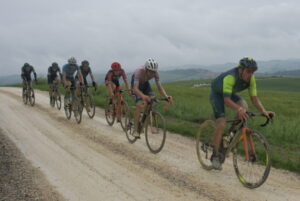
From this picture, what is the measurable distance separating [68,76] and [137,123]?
6475 millimetres

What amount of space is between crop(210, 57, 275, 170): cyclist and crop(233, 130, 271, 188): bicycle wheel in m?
0.42

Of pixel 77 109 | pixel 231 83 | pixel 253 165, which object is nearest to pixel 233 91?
pixel 231 83

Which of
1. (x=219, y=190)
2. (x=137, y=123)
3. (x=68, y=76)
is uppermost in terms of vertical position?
(x=68, y=76)

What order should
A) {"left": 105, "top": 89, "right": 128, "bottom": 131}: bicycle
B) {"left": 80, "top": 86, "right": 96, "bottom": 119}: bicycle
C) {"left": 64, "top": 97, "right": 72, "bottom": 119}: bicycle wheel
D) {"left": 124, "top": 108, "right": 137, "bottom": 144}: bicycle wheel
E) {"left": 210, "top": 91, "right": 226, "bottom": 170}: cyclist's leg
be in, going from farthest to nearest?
{"left": 80, "top": 86, "right": 96, "bottom": 119}: bicycle → {"left": 64, "top": 97, "right": 72, "bottom": 119}: bicycle wheel → {"left": 105, "top": 89, "right": 128, "bottom": 131}: bicycle → {"left": 124, "top": 108, "right": 137, "bottom": 144}: bicycle wheel → {"left": 210, "top": 91, "right": 226, "bottom": 170}: cyclist's leg

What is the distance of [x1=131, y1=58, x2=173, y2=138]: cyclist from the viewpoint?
307 inches

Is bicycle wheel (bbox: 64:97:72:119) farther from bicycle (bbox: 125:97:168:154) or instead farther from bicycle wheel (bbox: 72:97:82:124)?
bicycle (bbox: 125:97:168:154)

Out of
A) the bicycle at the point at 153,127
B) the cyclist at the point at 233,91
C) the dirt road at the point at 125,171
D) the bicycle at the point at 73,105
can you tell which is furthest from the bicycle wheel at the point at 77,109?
the cyclist at the point at 233,91

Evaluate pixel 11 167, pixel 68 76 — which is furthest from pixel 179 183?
pixel 68 76

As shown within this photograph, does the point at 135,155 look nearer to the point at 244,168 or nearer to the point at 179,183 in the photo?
the point at 179,183

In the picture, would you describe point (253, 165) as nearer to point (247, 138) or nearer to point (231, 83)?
point (247, 138)

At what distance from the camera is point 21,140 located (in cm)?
902

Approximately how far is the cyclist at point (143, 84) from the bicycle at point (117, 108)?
1.72 m

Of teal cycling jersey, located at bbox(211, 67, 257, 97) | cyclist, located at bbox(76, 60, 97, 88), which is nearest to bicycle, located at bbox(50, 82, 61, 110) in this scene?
cyclist, located at bbox(76, 60, 97, 88)

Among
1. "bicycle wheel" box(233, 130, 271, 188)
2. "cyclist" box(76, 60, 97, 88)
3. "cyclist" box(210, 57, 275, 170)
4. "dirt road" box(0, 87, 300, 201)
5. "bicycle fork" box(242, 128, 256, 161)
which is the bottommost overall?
"dirt road" box(0, 87, 300, 201)
